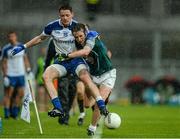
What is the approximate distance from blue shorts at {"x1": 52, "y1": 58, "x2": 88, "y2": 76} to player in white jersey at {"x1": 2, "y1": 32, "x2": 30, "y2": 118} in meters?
6.41

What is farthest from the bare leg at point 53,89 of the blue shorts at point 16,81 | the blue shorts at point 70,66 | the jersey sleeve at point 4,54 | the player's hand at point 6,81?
the blue shorts at point 16,81

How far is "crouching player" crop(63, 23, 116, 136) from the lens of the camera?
15242mm

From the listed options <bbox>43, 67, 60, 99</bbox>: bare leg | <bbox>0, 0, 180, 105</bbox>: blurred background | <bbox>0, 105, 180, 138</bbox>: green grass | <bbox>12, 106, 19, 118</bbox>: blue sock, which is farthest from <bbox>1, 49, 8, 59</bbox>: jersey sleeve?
<bbox>0, 0, 180, 105</bbox>: blurred background

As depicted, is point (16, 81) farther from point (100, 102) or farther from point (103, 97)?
point (100, 102)

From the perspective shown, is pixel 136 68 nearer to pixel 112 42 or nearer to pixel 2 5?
pixel 112 42

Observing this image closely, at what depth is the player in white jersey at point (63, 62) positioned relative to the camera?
1516 centimetres

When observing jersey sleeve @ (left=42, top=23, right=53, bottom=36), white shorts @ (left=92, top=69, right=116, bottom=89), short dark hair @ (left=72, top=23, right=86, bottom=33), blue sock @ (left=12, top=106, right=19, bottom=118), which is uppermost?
short dark hair @ (left=72, top=23, right=86, bottom=33)

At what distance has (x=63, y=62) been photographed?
16.0m

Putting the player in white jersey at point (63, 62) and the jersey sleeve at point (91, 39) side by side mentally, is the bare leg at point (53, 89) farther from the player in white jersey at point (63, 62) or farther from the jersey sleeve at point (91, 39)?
the jersey sleeve at point (91, 39)

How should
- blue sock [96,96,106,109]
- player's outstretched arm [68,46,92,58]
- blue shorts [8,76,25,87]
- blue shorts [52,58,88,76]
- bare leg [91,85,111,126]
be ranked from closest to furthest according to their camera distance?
1. blue sock [96,96,106,109]
2. player's outstretched arm [68,46,92,58]
3. bare leg [91,85,111,126]
4. blue shorts [52,58,88,76]
5. blue shorts [8,76,25,87]

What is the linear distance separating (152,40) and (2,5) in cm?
766

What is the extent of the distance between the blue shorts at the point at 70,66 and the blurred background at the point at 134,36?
63.2 ft

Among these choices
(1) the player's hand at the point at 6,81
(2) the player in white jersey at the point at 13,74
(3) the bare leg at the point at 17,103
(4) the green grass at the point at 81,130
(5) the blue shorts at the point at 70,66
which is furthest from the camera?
(1) the player's hand at the point at 6,81

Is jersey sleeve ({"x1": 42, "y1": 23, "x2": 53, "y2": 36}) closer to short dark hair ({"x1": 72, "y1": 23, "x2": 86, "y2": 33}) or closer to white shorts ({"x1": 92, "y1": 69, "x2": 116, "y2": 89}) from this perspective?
short dark hair ({"x1": 72, "y1": 23, "x2": 86, "y2": 33})
